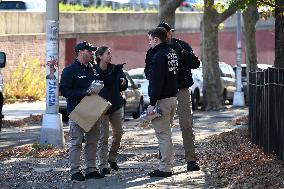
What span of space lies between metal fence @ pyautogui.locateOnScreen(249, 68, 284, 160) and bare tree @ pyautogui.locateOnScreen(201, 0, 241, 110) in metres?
17.3

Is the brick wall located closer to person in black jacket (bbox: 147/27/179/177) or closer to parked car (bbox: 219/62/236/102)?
parked car (bbox: 219/62/236/102)

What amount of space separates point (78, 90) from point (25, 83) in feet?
85.9

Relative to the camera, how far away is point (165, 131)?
564 inches

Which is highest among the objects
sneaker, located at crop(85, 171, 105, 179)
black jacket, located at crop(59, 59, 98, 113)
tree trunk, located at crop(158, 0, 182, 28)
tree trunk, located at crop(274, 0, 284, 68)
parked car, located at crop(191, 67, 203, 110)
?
tree trunk, located at crop(158, 0, 182, 28)

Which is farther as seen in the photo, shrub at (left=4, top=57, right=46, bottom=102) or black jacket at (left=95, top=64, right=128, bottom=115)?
shrub at (left=4, top=57, right=46, bottom=102)

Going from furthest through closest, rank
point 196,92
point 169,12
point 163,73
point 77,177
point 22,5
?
point 22,5
point 196,92
point 169,12
point 163,73
point 77,177

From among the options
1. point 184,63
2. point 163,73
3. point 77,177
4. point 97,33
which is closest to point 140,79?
point 97,33

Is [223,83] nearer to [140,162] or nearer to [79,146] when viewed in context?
[140,162]

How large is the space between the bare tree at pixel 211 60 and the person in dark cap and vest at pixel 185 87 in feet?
70.9

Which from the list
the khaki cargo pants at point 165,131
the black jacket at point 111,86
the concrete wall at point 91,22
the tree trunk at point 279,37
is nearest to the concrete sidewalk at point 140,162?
the khaki cargo pants at point 165,131

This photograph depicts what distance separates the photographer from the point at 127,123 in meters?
28.0

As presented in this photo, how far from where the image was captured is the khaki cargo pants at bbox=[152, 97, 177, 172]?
1430 cm

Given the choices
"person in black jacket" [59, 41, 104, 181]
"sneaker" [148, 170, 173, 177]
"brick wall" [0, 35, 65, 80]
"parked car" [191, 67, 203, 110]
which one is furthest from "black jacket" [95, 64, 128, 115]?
"brick wall" [0, 35, 65, 80]

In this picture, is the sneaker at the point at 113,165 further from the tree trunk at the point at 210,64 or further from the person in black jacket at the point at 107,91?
the tree trunk at the point at 210,64
